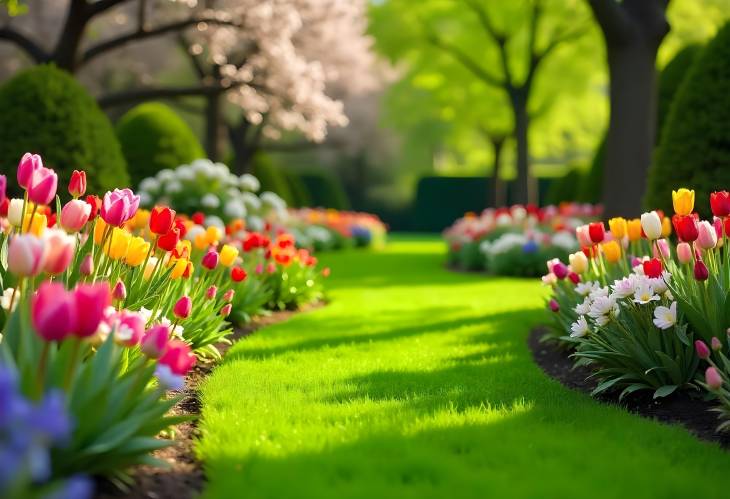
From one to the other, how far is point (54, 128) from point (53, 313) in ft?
23.0

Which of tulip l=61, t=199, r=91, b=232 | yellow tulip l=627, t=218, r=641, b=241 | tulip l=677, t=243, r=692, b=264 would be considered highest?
tulip l=61, t=199, r=91, b=232

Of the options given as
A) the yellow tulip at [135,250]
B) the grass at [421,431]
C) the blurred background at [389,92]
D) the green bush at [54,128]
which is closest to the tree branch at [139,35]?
the blurred background at [389,92]

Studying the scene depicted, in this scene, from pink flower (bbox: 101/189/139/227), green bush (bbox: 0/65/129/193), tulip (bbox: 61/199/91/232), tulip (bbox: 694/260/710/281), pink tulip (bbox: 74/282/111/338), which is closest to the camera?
pink tulip (bbox: 74/282/111/338)

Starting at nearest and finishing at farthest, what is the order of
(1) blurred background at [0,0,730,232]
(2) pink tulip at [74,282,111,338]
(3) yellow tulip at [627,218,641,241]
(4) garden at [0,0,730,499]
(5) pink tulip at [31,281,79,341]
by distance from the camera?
1. (5) pink tulip at [31,281,79,341]
2. (2) pink tulip at [74,282,111,338]
3. (4) garden at [0,0,730,499]
4. (3) yellow tulip at [627,218,641,241]
5. (1) blurred background at [0,0,730,232]

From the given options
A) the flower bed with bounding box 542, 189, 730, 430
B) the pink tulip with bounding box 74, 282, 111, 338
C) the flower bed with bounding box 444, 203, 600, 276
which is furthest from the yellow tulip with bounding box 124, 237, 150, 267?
the flower bed with bounding box 444, 203, 600, 276

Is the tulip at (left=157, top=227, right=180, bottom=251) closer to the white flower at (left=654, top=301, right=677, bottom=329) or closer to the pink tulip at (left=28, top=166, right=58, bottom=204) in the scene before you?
the pink tulip at (left=28, top=166, right=58, bottom=204)

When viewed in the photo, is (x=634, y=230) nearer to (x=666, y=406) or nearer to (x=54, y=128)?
(x=666, y=406)

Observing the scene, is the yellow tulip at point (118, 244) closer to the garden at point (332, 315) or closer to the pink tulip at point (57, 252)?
the garden at point (332, 315)

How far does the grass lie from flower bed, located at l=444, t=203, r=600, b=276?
21.3 feet

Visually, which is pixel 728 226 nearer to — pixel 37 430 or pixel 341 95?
pixel 37 430

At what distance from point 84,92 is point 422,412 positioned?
681 cm

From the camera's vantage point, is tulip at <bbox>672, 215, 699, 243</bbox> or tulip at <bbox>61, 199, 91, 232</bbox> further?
tulip at <bbox>672, 215, 699, 243</bbox>

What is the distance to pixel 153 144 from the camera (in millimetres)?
13727

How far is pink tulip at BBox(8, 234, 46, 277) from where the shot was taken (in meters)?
2.56
